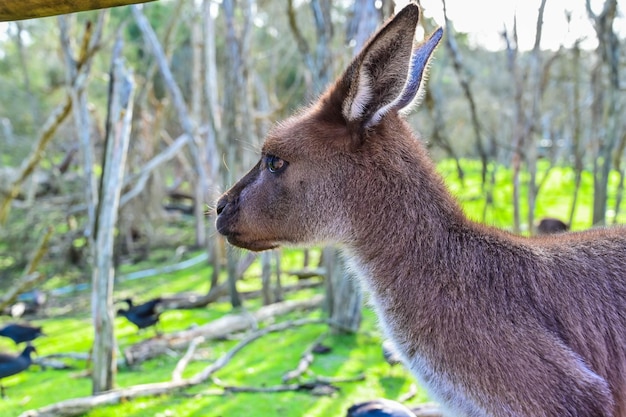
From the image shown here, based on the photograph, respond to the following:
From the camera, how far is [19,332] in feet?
19.0

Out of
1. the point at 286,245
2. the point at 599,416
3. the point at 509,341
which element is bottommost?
the point at 599,416

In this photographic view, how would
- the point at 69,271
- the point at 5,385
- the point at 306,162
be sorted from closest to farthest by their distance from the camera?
the point at 306,162 < the point at 5,385 < the point at 69,271

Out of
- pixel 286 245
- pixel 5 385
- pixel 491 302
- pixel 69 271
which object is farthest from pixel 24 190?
pixel 491 302

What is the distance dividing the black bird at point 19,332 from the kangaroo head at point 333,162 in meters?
3.55

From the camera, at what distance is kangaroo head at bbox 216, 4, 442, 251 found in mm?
2738

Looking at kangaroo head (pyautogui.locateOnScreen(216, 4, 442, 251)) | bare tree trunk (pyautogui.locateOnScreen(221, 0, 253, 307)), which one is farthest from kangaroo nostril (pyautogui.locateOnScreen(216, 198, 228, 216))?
bare tree trunk (pyautogui.locateOnScreen(221, 0, 253, 307))

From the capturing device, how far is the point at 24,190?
1137 centimetres

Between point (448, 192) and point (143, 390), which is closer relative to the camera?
point (448, 192)

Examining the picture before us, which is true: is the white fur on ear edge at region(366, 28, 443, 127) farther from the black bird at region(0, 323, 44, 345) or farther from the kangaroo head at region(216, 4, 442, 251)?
the black bird at region(0, 323, 44, 345)

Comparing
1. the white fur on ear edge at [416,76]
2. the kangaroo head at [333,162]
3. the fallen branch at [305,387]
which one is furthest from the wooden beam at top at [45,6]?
the fallen branch at [305,387]

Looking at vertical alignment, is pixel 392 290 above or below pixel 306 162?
below

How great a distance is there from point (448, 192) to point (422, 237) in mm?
313

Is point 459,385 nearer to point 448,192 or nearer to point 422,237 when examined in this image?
point 422,237

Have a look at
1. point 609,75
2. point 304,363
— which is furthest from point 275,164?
point 609,75
